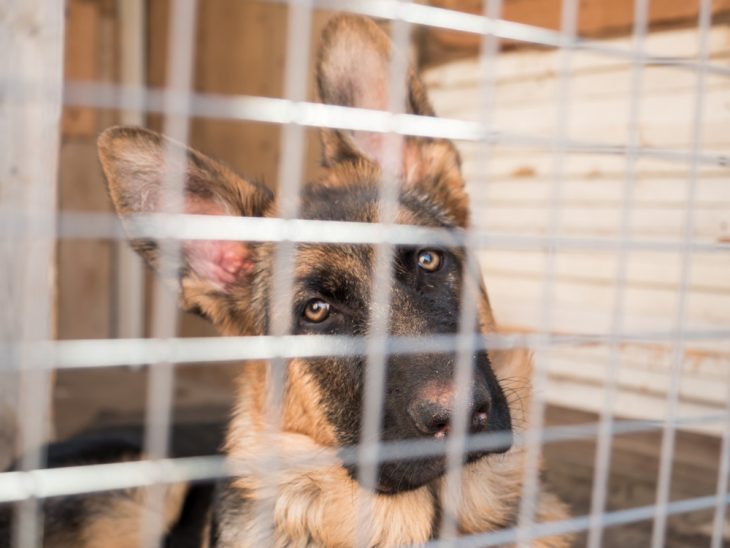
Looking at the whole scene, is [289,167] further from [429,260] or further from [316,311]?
[429,260]

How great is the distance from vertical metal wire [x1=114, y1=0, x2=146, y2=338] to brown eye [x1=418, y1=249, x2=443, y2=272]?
217 inches

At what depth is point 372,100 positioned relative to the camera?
226 centimetres

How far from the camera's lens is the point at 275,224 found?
114 cm

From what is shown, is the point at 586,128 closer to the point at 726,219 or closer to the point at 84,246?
the point at 726,219

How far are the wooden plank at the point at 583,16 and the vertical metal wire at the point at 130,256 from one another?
11.6 feet

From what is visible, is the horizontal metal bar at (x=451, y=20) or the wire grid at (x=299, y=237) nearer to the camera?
the wire grid at (x=299, y=237)

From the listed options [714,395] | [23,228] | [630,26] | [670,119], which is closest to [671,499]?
[714,395]

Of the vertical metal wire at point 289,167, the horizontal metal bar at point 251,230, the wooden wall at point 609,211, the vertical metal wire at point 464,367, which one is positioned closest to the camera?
the horizontal metal bar at point 251,230

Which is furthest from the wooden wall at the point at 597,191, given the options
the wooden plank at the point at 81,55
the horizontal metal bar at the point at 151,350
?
the horizontal metal bar at the point at 151,350

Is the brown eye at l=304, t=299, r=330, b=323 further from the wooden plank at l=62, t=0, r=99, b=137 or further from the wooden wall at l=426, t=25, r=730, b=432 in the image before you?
the wooden plank at l=62, t=0, r=99, b=137

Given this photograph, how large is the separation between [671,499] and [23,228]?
3.84 metres

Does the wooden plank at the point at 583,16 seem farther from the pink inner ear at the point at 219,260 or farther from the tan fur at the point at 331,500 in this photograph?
the pink inner ear at the point at 219,260

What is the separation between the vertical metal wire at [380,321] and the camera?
136 centimetres

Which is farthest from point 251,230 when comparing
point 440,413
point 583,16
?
point 583,16
